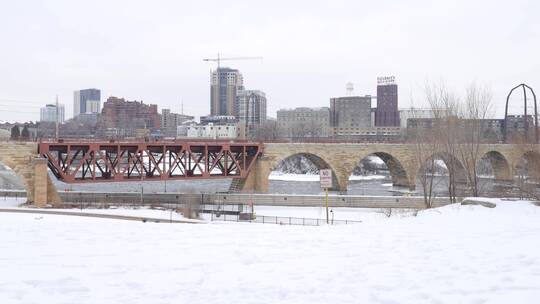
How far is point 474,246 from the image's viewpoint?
12.3 metres

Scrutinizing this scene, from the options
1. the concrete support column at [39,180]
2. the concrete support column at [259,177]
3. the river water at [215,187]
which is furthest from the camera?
the river water at [215,187]

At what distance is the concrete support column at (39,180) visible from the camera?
42375 mm

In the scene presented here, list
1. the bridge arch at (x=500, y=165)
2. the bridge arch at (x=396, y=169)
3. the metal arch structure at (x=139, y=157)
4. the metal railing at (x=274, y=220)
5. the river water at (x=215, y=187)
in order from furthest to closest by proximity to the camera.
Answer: the bridge arch at (x=500, y=165) → the bridge arch at (x=396, y=169) → the river water at (x=215, y=187) → the metal arch structure at (x=139, y=157) → the metal railing at (x=274, y=220)

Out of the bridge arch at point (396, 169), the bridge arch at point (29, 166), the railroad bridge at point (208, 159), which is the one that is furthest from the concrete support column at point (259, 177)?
the bridge arch at point (29, 166)

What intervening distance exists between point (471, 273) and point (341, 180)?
5141 centimetres

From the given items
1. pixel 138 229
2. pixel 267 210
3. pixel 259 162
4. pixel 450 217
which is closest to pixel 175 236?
pixel 138 229

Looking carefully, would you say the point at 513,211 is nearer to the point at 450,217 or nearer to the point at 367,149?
the point at 450,217

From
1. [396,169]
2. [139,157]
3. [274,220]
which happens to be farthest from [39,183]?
[396,169]

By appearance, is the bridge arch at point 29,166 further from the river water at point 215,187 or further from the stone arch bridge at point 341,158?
the stone arch bridge at point 341,158

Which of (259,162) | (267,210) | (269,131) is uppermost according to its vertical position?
(269,131)

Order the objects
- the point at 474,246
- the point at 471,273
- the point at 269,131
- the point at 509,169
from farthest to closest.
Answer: the point at 269,131
the point at 509,169
the point at 474,246
the point at 471,273

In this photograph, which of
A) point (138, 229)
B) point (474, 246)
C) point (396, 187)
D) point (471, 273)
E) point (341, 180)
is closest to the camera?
point (471, 273)

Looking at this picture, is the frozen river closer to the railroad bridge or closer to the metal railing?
the railroad bridge

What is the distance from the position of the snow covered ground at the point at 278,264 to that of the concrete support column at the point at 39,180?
27714 millimetres
